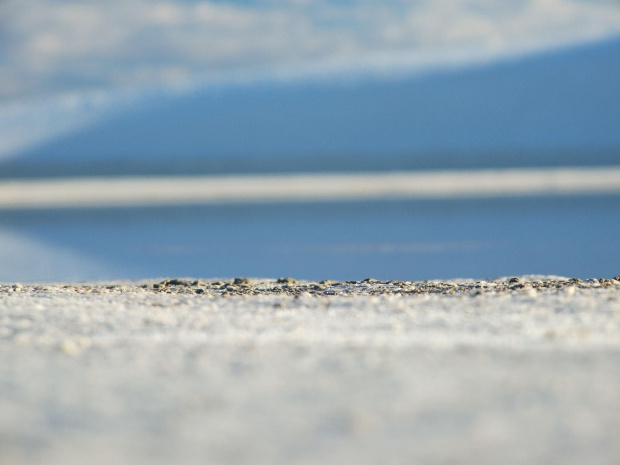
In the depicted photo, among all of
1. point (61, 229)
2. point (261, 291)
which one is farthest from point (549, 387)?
point (61, 229)

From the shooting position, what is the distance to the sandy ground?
439cm

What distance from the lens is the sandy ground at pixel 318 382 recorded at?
4395mm

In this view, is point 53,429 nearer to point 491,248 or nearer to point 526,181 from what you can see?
point 491,248

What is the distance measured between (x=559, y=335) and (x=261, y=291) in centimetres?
412

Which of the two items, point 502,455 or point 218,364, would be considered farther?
point 218,364

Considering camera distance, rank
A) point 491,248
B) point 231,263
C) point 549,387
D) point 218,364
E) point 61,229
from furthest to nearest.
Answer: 1. point 61,229
2. point 491,248
3. point 231,263
4. point 218,364
5. point 549,387

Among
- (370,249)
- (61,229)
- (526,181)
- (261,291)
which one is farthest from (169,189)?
(261,291)

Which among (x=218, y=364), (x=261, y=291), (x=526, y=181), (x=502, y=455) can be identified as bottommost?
(x=502, y=455)

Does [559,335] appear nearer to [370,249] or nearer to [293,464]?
[293,464]

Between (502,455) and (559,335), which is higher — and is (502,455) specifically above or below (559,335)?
below

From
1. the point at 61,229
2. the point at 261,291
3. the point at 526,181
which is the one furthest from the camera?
the point at 526,181

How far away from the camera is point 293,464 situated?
13.8ft

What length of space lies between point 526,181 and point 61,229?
1718 inches

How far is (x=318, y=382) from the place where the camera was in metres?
5.36
